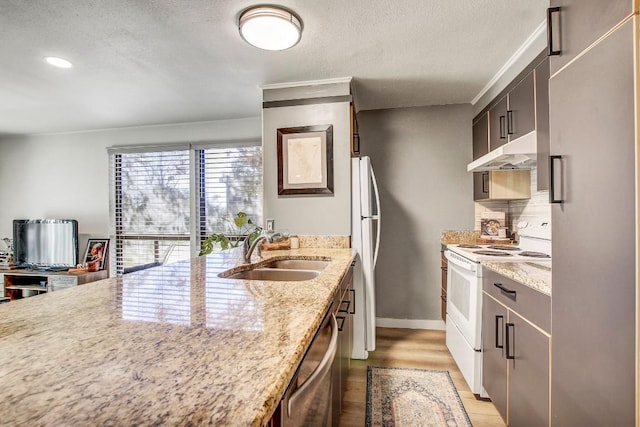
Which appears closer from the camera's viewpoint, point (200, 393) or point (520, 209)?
point (200, 393)

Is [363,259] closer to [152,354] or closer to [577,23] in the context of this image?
[577,23]

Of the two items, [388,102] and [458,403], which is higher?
[388,102]

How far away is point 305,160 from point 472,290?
1621mm

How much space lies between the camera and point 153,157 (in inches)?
156

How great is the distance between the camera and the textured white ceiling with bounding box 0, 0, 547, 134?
1703 mm

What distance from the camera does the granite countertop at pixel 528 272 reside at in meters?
1.28

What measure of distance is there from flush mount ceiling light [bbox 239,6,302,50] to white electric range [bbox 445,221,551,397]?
5.86ft

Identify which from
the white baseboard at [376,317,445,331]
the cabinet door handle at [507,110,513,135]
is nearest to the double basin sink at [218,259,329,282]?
the white baseboard at [376,317,445,331]

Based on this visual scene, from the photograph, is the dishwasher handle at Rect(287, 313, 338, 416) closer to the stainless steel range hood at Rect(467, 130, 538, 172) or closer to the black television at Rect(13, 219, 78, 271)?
the stainless steel range hood at Rect(467, 130, 538, 172)

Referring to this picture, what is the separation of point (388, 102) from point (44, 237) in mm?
4594

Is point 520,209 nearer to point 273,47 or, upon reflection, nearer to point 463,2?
point 463,2

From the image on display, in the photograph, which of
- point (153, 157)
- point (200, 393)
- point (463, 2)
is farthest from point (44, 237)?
point (463, 2)

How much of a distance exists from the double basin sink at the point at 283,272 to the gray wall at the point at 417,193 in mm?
1404

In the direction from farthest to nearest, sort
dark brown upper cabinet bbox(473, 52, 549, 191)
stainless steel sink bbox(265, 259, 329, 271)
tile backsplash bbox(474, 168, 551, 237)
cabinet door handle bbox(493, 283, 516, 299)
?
tile backsplash bbox(474, 168, 551, 237), stainless steel sink bbox(265, 259, 329, 271), dark brown upper cabinet bbox(473, 52, 549, 191), cabinet door handle bbox(493, 283, 516, 299)
